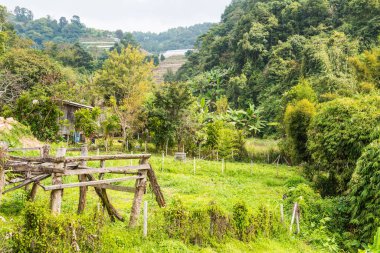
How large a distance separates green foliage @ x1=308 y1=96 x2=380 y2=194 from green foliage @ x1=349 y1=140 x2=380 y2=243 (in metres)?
2.49

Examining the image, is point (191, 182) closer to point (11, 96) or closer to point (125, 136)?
point (125, 136)

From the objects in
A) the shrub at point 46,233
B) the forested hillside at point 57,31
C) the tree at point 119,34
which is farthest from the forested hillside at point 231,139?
the tree at point 119,34

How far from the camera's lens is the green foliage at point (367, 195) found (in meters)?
10.0

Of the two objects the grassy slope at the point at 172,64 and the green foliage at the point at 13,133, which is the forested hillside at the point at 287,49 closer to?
the green foliage at the point at 13,133

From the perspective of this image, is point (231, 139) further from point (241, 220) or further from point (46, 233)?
point (46, 233)

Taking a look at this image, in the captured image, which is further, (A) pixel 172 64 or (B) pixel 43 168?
(A) pixel 172 64

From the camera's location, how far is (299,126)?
808 inches

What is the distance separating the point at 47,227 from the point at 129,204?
643 centimetres

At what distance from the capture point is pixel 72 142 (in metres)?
28.8

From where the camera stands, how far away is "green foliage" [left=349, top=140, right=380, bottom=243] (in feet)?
32.9

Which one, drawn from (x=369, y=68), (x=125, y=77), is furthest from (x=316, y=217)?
(x=125, y=77)

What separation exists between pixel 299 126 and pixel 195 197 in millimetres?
9048

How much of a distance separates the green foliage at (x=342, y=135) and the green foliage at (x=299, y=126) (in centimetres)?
342

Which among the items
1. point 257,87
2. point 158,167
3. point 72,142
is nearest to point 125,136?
point 72,142
